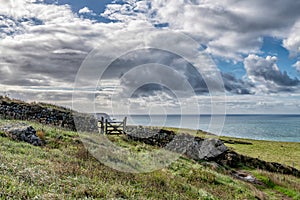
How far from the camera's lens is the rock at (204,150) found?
3415cm

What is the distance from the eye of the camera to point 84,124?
38000 mm

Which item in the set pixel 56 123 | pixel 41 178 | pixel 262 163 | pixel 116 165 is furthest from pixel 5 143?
pixel 262 163

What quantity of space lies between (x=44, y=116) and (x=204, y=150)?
20.8 meters

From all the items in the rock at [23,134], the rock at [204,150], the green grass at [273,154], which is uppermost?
the rock at [23,134]

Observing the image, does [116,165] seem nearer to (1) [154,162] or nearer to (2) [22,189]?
(1) [154,162]

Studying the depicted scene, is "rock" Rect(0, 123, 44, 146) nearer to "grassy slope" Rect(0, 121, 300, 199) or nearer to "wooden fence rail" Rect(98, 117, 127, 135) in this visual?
"grassy slope" Rect(0, 121, 300, 199)

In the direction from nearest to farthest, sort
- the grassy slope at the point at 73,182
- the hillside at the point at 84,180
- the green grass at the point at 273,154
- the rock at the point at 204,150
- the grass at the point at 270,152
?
the grassy slope at the point at 73,182, the hillside at the point at 84,180, the rock at the point at 204,150, the green grass at the point at 273,154, the grass at the point at 270,152

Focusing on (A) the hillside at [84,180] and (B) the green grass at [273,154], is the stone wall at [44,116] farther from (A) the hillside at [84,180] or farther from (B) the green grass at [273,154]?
(B) the green grass at [273,154]

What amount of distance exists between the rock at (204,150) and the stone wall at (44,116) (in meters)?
13.2

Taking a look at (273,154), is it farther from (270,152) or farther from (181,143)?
(181,143)

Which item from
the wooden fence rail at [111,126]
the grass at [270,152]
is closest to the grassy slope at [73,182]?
the wooden fence rail at [111,126]

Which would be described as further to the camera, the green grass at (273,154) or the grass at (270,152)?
the grass at (270,152)

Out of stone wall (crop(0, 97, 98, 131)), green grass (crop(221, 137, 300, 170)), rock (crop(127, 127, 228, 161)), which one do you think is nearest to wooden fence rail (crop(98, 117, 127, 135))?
rock (crop(127, 127, 228, 161))

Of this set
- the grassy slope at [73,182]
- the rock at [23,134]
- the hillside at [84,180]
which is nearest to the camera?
the grassy slope at [73,182]
